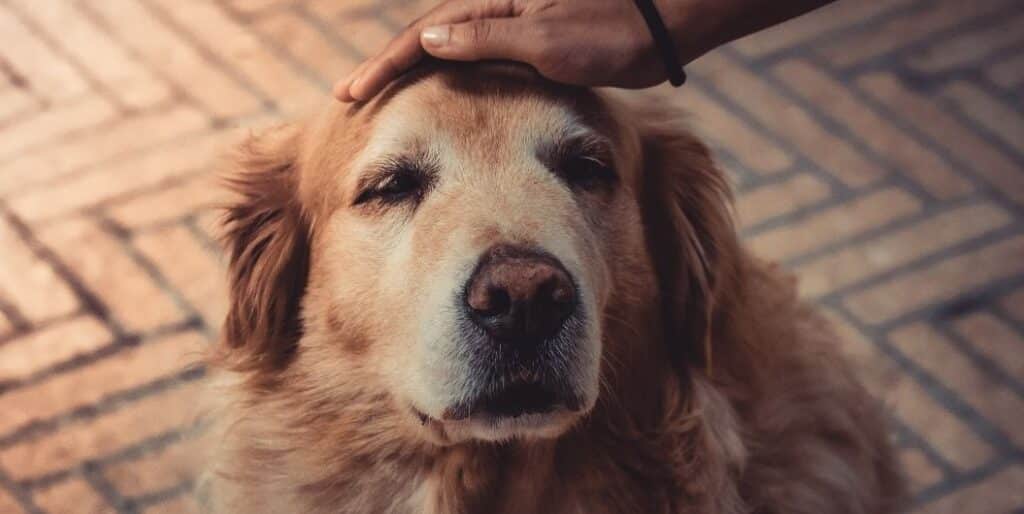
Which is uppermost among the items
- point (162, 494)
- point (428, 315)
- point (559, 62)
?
point (559, 62)

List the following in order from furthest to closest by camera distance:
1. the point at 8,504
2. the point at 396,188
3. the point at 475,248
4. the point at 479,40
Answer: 1. the point at 8,504
2. the point at 396,188
3. the point at 479,40
4. the point at 475,248

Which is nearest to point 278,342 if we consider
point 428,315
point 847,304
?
point 428,315

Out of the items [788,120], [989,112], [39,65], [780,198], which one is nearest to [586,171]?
[780,198]

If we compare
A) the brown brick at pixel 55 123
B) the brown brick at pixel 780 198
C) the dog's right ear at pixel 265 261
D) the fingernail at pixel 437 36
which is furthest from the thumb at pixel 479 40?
the brown brick at pixel 55 123

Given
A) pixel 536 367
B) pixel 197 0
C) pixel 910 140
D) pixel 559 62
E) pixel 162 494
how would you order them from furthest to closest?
pixel 197 0 < pixel 910 140 < pixel 162 494 < pixel 559 62 < pixel 536 367

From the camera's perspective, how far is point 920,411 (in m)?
3.92

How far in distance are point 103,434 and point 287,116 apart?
128cm

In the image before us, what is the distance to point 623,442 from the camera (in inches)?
109

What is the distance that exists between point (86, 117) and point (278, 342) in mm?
2155

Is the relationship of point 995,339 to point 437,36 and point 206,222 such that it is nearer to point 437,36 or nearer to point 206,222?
point 437,36

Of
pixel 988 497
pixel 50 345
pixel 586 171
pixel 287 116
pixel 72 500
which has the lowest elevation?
pixel 988 497

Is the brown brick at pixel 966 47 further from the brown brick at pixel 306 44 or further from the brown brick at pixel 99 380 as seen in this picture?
the brown brick at pixel 99 380

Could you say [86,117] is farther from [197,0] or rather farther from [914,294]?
[914,294]

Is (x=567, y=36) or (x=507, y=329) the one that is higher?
(x=567, y=36)
